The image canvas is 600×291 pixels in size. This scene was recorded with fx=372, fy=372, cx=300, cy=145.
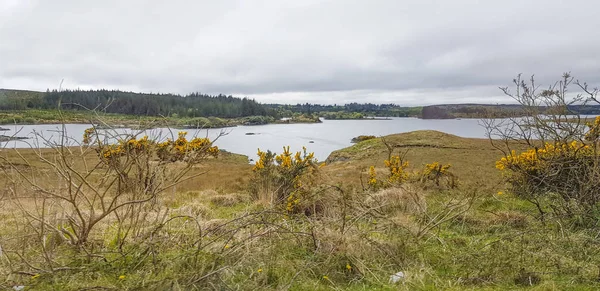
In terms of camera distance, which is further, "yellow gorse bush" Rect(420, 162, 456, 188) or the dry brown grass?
the dry brown grass

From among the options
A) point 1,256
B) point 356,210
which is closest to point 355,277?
point 356,210

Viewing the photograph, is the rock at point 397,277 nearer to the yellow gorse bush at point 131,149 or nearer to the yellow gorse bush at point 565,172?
the yellow gorse bush at point 131,149

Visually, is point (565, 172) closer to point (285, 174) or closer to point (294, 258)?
point (285, 174)

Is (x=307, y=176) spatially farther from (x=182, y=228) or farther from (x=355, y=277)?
(x=355, y=277)

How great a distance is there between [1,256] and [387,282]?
3893 millimetres

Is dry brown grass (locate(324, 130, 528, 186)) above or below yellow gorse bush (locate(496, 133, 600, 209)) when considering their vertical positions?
below

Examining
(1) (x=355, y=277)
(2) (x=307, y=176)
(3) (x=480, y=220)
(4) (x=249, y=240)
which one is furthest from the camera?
(2) (x=307, y=176)

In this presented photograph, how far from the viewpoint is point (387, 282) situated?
376cm

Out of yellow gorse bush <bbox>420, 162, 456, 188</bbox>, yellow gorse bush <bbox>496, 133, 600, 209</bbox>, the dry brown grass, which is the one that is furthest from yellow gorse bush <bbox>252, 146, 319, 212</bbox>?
the dry brown grass

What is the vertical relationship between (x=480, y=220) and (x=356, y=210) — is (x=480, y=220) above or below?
below

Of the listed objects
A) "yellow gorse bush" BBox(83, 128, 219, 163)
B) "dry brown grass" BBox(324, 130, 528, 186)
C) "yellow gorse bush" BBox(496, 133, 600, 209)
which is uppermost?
"yellow gorse bush" BBox(83, 128, 219, 163)

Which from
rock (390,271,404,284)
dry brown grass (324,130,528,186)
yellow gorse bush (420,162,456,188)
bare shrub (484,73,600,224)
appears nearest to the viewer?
rock (390,271,404,284)

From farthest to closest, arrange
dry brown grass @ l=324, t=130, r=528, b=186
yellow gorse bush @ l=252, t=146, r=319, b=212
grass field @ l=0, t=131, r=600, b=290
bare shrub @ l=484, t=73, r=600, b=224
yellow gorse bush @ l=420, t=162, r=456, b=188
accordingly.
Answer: dry brown grass @ l=324, t=130, r=528, b=186, yellow gorse bush @ l=420, t=162, r=456, b=188, yellow gorse bush @ l=252, t=146, r=319, b=212, bare shrub @ l=484, t=73, r=600, b=224, grass field @ l=0, t=131, r=600, b=290

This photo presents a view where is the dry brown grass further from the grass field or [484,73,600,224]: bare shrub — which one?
the grass field
